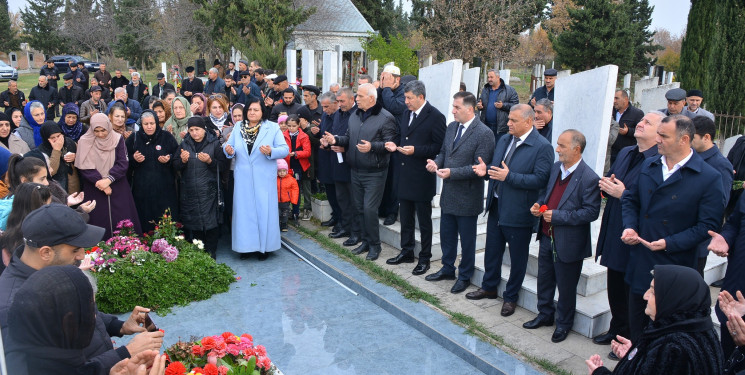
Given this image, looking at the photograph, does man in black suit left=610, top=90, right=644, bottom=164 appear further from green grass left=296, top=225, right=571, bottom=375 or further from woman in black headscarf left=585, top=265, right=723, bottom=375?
woman in black headscarf left=585, top=265, right=723, bottom=375

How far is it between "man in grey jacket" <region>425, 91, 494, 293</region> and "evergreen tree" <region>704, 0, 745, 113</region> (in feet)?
36.9

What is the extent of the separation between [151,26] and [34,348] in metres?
39.6

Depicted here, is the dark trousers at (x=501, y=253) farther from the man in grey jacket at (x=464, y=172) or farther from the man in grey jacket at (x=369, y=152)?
the man in grey jacket at (x=369, y=152)

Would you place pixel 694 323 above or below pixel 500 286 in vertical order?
above

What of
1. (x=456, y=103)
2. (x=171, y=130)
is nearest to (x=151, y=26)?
(x=171, y=130)

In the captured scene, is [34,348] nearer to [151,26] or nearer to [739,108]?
[739,108]

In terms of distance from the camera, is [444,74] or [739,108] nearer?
[444,74]

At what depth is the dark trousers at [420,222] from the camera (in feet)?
21.2

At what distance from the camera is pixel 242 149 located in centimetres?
694

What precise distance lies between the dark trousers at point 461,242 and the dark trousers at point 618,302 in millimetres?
1494

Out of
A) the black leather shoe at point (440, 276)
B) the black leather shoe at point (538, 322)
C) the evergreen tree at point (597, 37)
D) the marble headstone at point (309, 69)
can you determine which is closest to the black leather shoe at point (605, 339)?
the black leather shoe at point (538, 322)

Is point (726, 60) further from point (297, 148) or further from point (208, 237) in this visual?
point (208, 237)

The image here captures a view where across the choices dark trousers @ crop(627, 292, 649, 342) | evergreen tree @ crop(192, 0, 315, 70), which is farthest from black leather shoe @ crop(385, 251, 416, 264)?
evergreen tree @ crop(192, 0, 315, 70)

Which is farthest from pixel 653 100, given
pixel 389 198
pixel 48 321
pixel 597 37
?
pixel 597 37
